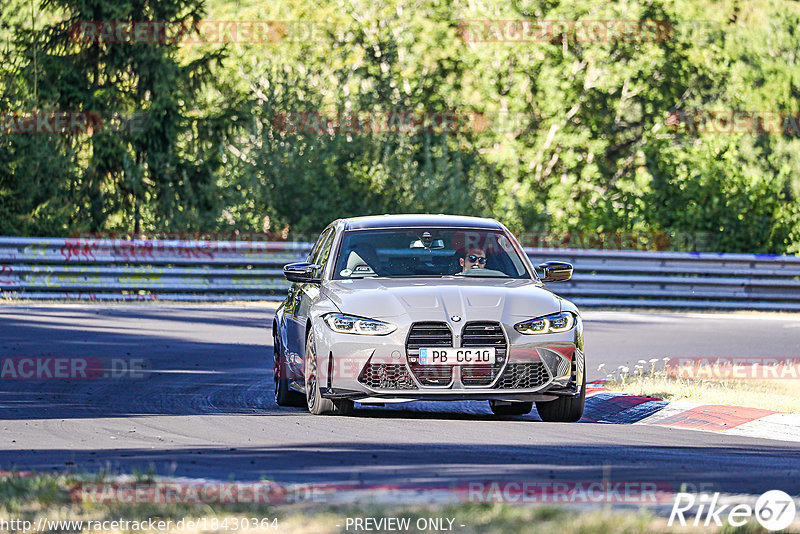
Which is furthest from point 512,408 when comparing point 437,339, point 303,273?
point 303,273

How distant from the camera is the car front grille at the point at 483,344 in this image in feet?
33.3

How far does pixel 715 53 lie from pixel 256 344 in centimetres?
3236

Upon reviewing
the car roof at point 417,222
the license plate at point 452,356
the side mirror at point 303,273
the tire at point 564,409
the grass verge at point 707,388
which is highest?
the car roof at point 417,222

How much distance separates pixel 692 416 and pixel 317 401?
297cm

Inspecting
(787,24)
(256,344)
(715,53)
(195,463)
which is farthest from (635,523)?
(787,24)

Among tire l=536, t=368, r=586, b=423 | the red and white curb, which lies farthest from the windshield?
the red and white curb

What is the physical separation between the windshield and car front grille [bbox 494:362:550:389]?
1.27 metres

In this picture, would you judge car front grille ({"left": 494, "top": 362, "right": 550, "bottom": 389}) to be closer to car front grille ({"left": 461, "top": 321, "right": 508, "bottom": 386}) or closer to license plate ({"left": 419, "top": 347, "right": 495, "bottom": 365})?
car front grille ({"left": 461, "top": 321, "right": 508, "bottom": 386})

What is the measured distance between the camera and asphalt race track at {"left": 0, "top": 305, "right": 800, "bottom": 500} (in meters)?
7.78

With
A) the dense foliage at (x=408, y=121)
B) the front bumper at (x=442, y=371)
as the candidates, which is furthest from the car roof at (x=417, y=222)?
the dense foliage at (x=408, y=121)

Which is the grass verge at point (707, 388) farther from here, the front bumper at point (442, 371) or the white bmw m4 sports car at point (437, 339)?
the front bumper at point (442, 371)

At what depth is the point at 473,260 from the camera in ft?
37.8

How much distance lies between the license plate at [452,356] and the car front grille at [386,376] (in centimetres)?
16

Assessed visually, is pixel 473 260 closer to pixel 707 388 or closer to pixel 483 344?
pixel 483 344
